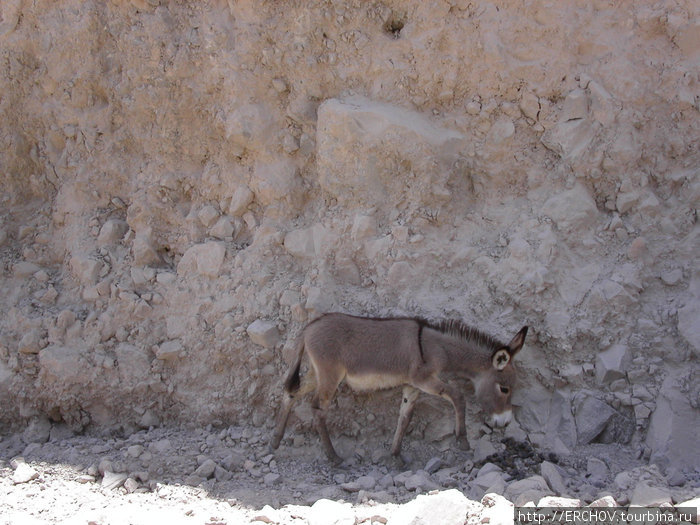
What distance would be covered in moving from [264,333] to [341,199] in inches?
52.9

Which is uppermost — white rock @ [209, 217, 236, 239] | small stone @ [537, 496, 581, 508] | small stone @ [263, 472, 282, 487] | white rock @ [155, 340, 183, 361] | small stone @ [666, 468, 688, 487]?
white rock @ [209, 217, 236, 239]

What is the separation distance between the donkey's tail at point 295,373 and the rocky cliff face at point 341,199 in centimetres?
16

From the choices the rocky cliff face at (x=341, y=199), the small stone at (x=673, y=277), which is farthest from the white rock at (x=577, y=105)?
the small stone at (x=673, y=277)

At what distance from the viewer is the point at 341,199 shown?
18.1 feet

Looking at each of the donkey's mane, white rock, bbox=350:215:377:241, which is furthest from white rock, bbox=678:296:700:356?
white rock, bbox=350:215:377:241

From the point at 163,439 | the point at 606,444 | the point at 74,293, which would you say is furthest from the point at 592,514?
the point at 74,293

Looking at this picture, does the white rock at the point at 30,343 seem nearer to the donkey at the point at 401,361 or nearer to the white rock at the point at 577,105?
the donkey at the point at 401,361

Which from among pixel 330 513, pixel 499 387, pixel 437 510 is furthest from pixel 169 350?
pixel 437 510

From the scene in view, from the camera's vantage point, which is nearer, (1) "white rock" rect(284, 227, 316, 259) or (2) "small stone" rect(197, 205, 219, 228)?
(1) "white rock" rect(284, 227, 316, 259)

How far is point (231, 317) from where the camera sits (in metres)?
5.44

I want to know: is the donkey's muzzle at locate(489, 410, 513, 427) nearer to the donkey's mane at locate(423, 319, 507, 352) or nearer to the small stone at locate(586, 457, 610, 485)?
the donkey's mane at locate(423, 319, 507, 352)

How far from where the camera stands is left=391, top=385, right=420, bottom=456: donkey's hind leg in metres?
5.00

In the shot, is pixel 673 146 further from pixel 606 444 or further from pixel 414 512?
pixel 414 512

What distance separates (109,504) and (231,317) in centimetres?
179
